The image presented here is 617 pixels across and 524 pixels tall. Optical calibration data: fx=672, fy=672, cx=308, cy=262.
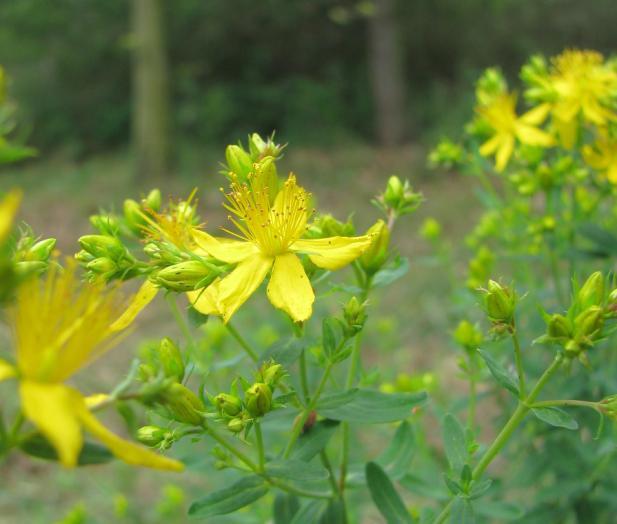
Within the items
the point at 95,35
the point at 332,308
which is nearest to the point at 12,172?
the point at 95,35

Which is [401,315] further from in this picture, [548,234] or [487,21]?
[487,21]

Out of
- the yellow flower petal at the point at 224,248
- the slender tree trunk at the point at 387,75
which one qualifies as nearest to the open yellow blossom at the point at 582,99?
the yellow flower petal at the point at 224,248

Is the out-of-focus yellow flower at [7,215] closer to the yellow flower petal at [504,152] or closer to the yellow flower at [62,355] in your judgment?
the yellow flower at [62,355]

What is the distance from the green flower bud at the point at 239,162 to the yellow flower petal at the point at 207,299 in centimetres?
21

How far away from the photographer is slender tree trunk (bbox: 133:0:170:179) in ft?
31.2

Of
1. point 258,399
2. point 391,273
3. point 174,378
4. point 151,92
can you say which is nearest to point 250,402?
point 258,399

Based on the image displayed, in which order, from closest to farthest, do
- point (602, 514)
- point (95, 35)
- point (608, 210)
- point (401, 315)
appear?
1. point (602, 514)
2. point (608, 210)
3. point (401, 315)
4. point (95, 35)

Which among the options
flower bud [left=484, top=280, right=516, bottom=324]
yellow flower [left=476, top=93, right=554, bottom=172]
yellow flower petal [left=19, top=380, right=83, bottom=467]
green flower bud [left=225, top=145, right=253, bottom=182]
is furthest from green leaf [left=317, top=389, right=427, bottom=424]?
yellow flower [left=476, top=93, right=554, bottom=172]

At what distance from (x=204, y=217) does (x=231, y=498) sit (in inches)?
306

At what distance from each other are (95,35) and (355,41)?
182 inches

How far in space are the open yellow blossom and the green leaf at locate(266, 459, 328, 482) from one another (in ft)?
4.17

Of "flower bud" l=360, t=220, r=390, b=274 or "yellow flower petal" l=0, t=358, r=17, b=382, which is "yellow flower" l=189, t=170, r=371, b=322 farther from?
"yellow flower petal" l=0, t=358, r=17, b=382

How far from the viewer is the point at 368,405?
1.30m

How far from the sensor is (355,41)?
12.1 m
